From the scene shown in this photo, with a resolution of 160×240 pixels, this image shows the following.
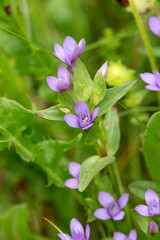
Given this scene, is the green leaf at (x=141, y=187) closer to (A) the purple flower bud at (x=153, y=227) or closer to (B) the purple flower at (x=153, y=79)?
(A) the purple flower bud at (x=153, y=227)

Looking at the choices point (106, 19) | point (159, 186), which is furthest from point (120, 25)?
point (159, 186)

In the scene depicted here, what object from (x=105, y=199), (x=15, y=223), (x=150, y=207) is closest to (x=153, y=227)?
(x=150, y=207)

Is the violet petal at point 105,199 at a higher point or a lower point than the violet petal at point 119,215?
higher

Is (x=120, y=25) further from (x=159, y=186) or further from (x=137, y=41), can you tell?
(x=159, y=186)

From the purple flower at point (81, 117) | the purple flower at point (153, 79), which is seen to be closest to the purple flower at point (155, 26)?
the purple flower at point (153, 79)

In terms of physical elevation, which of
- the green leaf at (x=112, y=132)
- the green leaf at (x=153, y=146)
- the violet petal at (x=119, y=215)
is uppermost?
the green leaf at (x=112, y=132)

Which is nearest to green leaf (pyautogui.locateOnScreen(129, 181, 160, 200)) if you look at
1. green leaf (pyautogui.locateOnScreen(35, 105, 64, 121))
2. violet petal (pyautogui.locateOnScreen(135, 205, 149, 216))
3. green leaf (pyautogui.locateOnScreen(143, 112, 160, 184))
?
green leaf (pyautogui.locateOnScreen(143, 112, 160, 184))

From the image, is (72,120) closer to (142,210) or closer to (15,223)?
(142,210)
